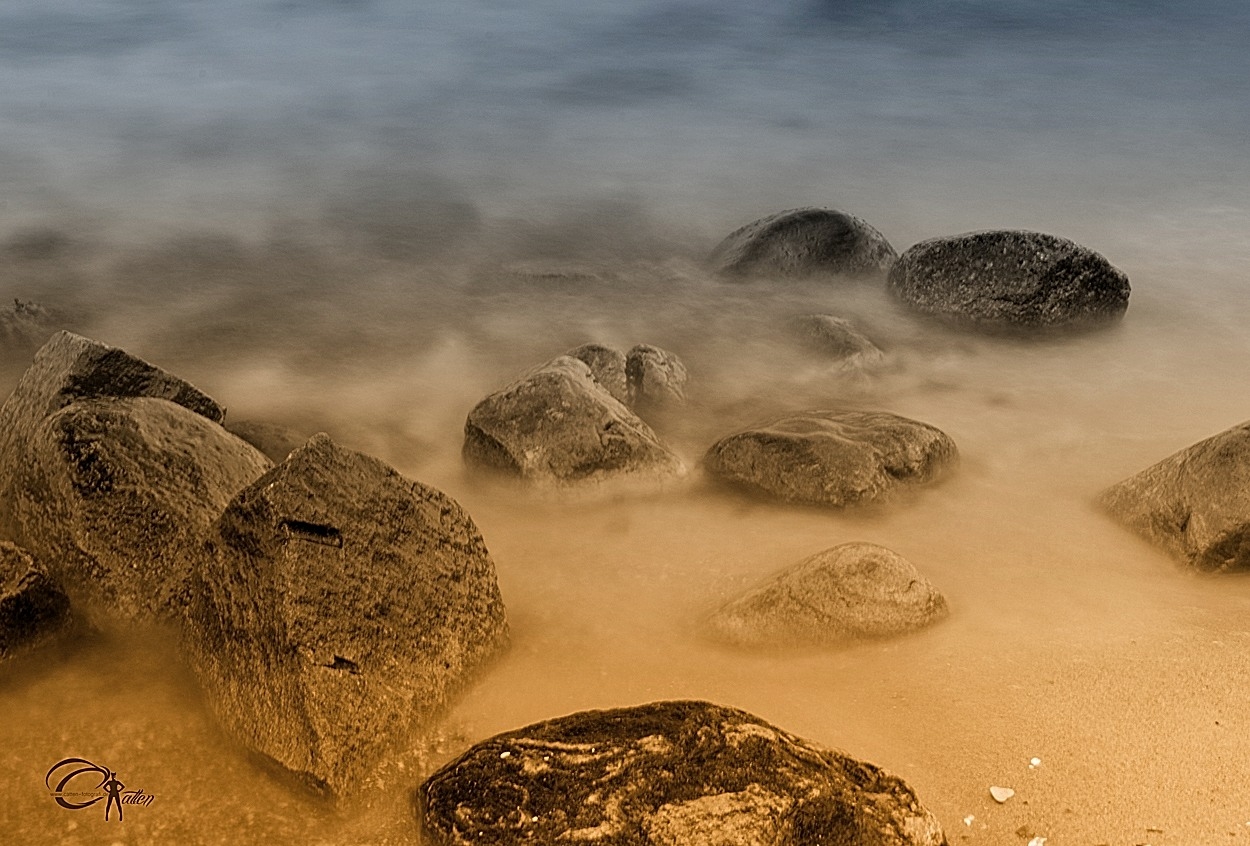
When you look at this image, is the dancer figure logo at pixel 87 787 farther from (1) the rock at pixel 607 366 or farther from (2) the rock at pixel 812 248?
(2) the rock at pixel 812 248

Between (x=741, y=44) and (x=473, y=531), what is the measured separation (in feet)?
39.5

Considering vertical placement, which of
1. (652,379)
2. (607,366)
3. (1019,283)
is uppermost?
(1019,283)

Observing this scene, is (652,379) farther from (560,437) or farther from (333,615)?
(333,615)

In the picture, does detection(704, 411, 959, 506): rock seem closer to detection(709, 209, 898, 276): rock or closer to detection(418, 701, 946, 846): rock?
detection(418, 701, 946, 846): rock

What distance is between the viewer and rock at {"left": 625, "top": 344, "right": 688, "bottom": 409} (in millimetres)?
5113

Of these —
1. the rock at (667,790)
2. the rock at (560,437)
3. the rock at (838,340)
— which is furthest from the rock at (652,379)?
the rock at (667,790)

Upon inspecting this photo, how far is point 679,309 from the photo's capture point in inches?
257

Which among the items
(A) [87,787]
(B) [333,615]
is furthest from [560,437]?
(A) [87,787]

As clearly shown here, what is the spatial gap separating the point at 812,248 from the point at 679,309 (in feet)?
3.13

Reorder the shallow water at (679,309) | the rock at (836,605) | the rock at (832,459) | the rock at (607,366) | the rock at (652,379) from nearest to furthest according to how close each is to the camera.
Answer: the shallow water at (679,309) → the rock at (836,605) → the rock at (832,459) → the rock at (607,366) → the rock at (652,379)

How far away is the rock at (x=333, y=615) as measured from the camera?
273cm

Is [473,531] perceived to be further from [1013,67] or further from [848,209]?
[1013,67]

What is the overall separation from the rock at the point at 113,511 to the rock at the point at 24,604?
0.10 metres

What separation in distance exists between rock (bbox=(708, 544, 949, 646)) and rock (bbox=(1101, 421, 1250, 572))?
95 cm
